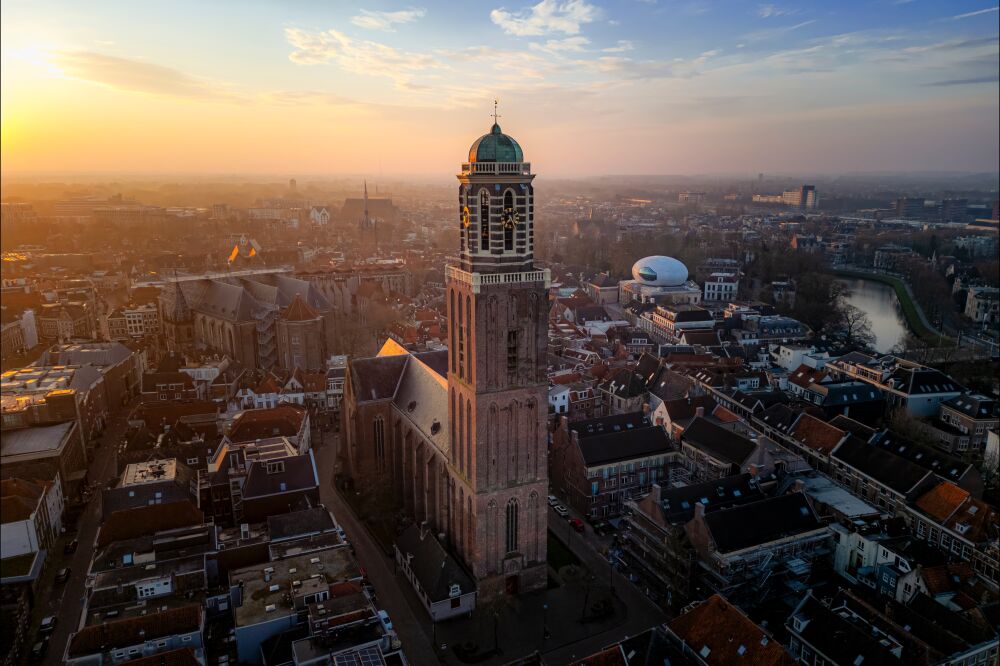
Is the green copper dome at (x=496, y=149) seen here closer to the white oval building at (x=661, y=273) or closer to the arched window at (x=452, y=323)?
the arched window at (x=452, y=323)

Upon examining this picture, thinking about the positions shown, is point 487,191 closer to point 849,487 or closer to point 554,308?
point 849,487

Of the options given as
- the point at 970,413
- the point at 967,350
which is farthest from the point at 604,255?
the point at 970,413

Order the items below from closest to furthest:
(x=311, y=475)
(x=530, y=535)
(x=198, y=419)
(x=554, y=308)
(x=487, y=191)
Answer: (x=487, y=191)
(x=530, y=535)
(x=311, y=475)
(x=198, y=419)
(x=554, y=308)

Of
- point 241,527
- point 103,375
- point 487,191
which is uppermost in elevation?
point 487,191

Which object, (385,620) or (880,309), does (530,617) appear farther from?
(880,309)

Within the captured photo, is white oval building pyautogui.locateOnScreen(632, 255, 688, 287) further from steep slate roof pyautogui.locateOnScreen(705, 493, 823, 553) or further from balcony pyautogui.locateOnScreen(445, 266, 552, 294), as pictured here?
balcony pyautogui.locateOnScreen(445, 266, 552, 294)

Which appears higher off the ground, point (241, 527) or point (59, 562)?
point (241, 527)

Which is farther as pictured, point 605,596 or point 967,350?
point 967,350

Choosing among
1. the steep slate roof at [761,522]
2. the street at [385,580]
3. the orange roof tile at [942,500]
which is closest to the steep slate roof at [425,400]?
the street at [385,580]

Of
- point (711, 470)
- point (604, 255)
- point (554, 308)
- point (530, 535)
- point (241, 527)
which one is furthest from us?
point (604, 255)
